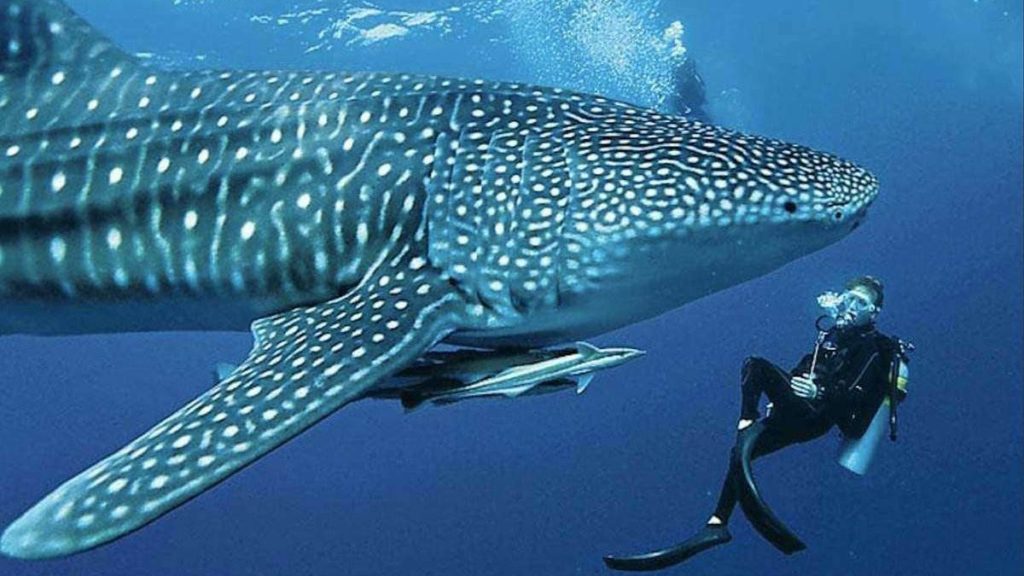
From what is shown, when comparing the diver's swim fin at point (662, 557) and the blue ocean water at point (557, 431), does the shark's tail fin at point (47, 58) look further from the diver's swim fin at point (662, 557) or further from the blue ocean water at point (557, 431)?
the blue ocean water at point (557, 431)

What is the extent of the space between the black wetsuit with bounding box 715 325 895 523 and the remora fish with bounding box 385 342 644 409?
2.99 meters

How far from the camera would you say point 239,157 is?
4770 mm

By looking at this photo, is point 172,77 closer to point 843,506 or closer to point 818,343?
point 818,343

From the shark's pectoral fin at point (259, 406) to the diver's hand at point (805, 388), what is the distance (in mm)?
3863

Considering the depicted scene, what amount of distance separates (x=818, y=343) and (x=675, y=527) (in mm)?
19778

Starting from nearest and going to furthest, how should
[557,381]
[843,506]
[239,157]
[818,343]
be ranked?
[557,381] → [239,157] → [818,343] → [843,506]

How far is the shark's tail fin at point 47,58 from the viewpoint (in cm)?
519

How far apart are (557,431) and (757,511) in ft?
77.5

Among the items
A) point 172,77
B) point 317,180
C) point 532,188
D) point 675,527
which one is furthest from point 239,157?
point 675,527

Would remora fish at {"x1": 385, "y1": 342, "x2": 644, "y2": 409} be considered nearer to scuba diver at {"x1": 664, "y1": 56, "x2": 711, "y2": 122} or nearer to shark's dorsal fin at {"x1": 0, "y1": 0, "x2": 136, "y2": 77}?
shark's dorsal fin at {"x1": 0, "y1": 0, "x2": 136, "y2": 77}

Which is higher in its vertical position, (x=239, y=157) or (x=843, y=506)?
(x=239, y=157)

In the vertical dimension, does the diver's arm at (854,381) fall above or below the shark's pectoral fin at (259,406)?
below

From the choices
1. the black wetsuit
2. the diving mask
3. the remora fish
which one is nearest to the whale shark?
the remora fish

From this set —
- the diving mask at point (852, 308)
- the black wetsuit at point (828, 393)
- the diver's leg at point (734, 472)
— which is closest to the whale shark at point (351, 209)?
the black wetsuit at point (828, 393)
